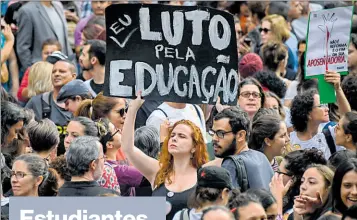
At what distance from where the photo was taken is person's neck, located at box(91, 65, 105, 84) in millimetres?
15570

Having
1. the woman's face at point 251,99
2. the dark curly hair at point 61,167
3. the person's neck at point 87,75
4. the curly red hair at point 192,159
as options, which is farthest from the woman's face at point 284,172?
the person's neck at point 87,75

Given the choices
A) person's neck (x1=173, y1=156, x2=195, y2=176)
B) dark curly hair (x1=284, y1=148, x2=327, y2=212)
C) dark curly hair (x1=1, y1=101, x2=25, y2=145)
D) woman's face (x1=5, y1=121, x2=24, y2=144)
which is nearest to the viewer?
dark curly hair (x1=284, y1=148, x2=327, y2=212)

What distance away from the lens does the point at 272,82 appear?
1561 centimetres

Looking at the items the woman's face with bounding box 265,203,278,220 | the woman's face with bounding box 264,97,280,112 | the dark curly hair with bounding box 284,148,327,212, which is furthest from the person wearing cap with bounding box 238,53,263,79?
the woman's face with bounding box 265,203,278,220

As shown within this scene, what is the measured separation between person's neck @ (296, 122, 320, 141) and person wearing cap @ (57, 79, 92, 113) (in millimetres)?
2171

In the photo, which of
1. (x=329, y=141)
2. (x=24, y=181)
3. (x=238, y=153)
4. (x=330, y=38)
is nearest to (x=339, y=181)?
(x=238, y=153)

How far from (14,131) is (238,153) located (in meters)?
2.58

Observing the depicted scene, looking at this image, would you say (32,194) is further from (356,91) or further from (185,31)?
(356,91)

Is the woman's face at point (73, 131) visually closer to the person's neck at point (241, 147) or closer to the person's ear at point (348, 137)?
the person's neck at point (241, 147)

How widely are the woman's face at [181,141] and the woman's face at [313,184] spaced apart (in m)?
1.05

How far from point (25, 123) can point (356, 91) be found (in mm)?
2845

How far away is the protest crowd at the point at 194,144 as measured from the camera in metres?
11.1

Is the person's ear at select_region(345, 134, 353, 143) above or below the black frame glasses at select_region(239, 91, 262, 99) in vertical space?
below

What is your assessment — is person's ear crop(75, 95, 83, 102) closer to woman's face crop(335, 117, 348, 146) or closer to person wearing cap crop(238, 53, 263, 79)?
person wearing cap crop(238, 53, 263, 79)
